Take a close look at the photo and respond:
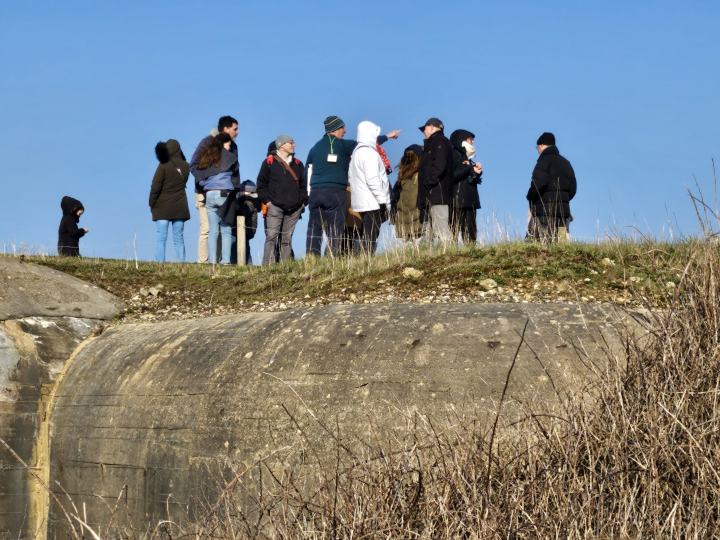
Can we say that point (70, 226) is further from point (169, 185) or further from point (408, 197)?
point (408, 197)

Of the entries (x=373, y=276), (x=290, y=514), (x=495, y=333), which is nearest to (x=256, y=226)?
(x=373, y=276)

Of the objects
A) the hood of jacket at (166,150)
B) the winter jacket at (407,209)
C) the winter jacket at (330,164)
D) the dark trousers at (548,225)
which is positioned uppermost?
the hood of jacket at (166,150)

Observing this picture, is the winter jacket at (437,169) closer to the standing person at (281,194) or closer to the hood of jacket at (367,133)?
the hood of jacket at (367,133)

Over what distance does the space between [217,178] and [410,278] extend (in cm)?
476

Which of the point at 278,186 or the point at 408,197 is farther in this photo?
the point at 278,186

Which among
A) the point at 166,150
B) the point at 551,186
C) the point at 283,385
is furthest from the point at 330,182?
the point at 283,385

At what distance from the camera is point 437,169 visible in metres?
11.4

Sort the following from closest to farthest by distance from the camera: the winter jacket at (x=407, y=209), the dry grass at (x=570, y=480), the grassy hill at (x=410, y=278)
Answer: the dry grass at (x=570, y=480) < the grassy hill at (x=410, y=278) < the winter jacket at (x=407, y=209)

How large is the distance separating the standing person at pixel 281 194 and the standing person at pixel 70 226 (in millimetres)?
3563

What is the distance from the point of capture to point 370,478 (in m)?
4.47

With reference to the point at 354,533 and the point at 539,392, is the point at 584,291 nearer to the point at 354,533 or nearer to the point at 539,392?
the point at 539,392

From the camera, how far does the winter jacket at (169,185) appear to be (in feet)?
43.2

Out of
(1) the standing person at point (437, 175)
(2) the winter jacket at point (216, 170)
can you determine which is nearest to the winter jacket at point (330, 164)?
(1) the standing person at point (437, 175)

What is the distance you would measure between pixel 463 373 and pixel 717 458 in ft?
6.99
